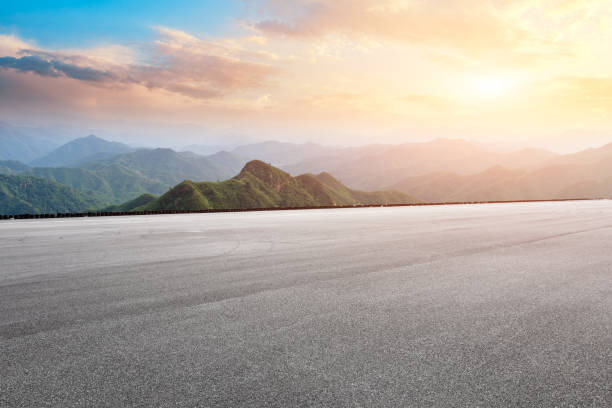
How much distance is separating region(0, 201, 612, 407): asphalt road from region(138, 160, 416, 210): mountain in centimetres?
12400

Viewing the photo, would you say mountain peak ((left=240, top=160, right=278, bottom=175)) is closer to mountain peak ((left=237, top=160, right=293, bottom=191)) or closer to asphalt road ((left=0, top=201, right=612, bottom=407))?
mountain peak ((left=237, top=160, right=293, bottom=191))

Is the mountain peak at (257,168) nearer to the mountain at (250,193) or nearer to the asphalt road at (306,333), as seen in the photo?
the mountain at (250,193)

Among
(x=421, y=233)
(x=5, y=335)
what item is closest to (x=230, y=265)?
(x=5, y=335)

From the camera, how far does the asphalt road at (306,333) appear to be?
3.39m

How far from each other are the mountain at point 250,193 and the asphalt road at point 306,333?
12400cm


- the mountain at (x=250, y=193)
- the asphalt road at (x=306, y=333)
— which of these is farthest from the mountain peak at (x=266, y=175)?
the asphalt road at (x=306, y=333)

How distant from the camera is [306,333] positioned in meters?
4.73

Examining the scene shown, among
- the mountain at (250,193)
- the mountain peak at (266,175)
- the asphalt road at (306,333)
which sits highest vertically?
the mountain peak at (266,175)

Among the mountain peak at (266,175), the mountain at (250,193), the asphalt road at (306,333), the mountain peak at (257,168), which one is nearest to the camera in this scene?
the asphalt road at (306,333)

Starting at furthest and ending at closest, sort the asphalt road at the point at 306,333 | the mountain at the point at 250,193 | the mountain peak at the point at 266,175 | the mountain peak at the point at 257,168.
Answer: the mountain peak at the point at 257,168
the mountain peak at the point at 266,175
the mountain at the point at 250,193
the asphalt road at the point at 306,333

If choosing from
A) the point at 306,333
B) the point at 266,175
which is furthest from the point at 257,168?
the point at 306,333

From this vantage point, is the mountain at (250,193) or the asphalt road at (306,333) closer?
the asphalt road at (306,333)

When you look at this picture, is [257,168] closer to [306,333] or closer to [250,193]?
[250,193]

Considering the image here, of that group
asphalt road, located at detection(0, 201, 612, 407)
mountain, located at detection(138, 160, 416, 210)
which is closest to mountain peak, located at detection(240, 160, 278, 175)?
mountain, located at detection(138, 160, 416, 210)
